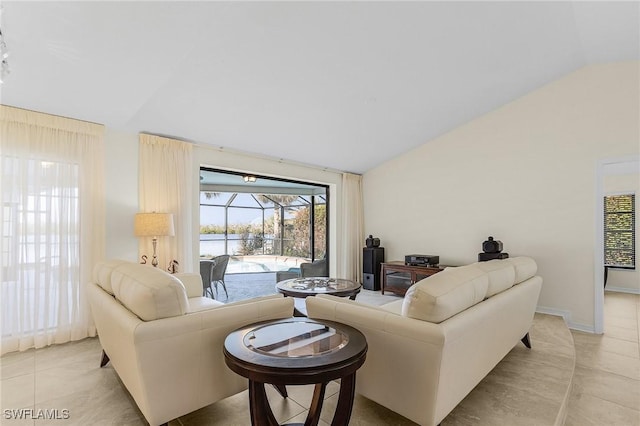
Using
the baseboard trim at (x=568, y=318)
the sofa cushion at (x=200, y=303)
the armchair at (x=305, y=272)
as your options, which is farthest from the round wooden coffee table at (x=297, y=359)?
the baseboard trim at (x=568, y=318)

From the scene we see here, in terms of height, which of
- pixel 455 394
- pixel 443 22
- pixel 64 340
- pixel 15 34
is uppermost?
pixel 443 22

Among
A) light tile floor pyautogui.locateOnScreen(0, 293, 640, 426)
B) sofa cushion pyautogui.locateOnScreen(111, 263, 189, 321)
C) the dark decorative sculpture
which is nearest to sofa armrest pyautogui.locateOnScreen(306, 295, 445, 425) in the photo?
light tile floor pyautogui.locateOnScreen(0, 293, 640, 426)

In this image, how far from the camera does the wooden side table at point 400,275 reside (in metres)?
4.83

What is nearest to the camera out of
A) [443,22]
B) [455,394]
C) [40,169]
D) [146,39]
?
[455,394]

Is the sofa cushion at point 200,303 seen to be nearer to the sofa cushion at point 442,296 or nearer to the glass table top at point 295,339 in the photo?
the glass table top at point 295,339

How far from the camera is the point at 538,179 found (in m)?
4.18

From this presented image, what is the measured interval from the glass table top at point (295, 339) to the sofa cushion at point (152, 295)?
42cm

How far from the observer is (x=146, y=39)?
2.31m

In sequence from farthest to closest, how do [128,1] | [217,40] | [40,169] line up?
[40,169] → [217,40] → [128,1]

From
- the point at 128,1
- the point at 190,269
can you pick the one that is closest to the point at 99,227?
the point at 190,269

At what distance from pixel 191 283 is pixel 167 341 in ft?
5.57

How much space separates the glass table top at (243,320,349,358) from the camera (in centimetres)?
153

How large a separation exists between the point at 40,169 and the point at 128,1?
1.98 m

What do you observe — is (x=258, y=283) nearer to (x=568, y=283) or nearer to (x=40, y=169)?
(x=40, y=169)
